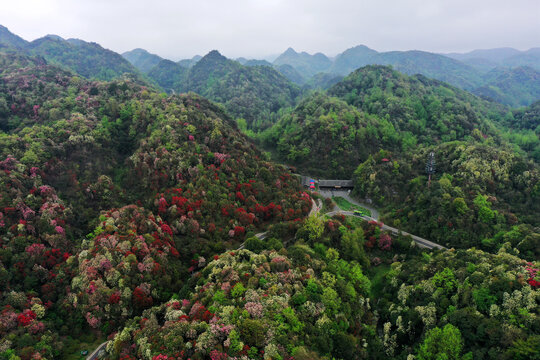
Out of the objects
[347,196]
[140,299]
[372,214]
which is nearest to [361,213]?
[372,214]

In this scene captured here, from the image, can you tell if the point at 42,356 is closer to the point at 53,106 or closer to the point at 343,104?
the point at 53,106

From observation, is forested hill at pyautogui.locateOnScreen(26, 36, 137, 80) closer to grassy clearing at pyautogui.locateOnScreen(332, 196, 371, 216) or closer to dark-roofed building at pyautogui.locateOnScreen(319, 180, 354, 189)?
dark-roofed building at pyautogui.locateOnScreen(319, 180, 354, 189)

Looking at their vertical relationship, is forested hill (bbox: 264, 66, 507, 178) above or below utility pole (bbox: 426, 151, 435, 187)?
above

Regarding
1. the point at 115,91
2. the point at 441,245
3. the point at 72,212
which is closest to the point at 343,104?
the point at 441,245

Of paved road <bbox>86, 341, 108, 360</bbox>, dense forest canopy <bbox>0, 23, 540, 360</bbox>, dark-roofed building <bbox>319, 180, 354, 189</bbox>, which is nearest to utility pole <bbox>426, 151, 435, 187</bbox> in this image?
dense forest canopy <bbox>0, 23, 540, 360</bbox>

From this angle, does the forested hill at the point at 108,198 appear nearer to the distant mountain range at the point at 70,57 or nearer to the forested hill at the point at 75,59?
the forested hill at the point at 75,59

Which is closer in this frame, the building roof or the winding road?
the winding road
